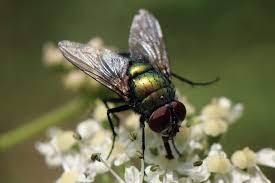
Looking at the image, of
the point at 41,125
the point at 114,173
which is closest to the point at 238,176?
the point at 114,173

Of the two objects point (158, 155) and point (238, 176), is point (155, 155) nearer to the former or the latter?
point (158, 155)

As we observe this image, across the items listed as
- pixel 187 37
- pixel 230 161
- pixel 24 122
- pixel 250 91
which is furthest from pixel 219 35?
pixel 230 161

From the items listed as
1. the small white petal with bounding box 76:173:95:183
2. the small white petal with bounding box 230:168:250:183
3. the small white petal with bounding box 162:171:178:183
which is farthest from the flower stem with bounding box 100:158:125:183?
the small white petal with bounding box 230:168:250:183

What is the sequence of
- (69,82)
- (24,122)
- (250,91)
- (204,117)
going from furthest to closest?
(24,122) → (250,91) → (69,82) → (204,117)

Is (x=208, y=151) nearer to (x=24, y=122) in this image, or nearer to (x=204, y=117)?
(x=204, y=117)

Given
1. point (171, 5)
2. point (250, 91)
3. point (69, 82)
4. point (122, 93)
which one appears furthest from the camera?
point (171, 5)
